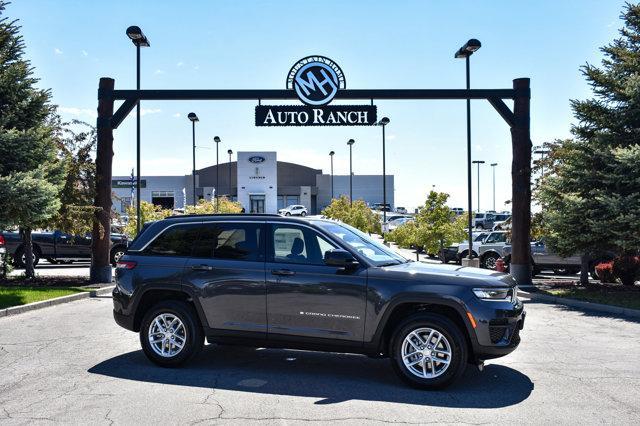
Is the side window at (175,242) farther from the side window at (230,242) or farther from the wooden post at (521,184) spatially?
the wooden post at (521,184)

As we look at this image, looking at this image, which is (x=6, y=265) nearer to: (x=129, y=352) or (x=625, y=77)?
(x=129, y=352)

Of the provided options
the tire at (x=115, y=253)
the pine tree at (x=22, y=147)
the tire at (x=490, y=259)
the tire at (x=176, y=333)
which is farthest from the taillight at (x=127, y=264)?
the tire at (x=490, y=259)

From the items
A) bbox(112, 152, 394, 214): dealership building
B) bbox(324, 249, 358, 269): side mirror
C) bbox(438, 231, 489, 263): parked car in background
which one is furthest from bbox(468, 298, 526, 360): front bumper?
bbox(112, 152, 394, 214): dealership building

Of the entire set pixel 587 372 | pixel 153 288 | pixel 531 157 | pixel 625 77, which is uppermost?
pixel 625 77

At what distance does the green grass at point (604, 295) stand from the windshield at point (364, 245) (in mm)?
7717

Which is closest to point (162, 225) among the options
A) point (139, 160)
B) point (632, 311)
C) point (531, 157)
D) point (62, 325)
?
point (62, 325)

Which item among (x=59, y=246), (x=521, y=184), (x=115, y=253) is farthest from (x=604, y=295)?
(x=59, y=246)

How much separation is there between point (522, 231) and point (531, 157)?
2.24m

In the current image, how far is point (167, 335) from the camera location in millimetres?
7352

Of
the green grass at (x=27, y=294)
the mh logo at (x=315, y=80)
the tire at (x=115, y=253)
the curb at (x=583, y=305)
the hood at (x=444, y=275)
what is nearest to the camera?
the hood at (x=444, y=275)

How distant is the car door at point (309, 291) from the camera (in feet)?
21.6

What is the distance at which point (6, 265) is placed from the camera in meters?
17.2

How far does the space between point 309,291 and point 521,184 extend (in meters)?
12.1

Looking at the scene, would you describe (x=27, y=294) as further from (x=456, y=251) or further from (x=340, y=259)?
(x=456, y=251)
